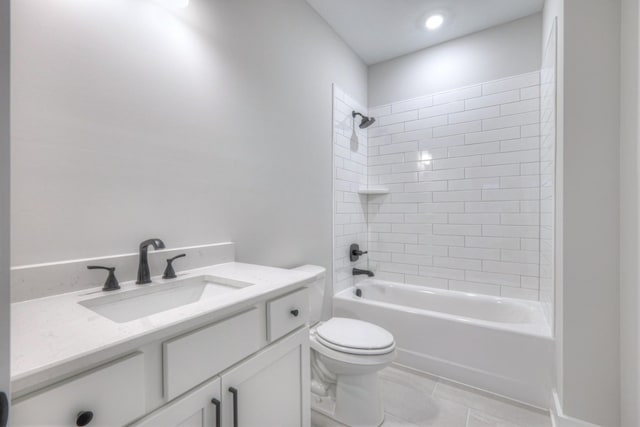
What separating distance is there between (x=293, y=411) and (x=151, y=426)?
23.8 inches

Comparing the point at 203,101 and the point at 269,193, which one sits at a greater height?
the point at 203,101

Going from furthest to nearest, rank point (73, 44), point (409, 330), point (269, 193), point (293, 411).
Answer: point (409, 330), point (269, 193), point (293, 411), point (73, 44)

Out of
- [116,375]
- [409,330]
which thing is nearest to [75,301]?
[116,375]

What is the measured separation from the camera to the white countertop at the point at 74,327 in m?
0.49

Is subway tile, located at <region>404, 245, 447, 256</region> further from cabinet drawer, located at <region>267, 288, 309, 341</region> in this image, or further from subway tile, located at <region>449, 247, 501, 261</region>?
cabinet drawer, located at <region>267, 288, 309, 341</region>

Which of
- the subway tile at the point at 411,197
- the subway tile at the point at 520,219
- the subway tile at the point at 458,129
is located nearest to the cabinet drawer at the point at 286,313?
the subway tile at the point at 411,197

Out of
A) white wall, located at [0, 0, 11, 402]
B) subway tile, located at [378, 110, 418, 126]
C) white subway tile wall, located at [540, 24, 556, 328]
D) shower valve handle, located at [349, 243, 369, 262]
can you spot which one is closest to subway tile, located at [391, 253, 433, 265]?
shower valve handle, located at [349, 243, 369, 262]

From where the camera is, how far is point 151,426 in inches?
25.4

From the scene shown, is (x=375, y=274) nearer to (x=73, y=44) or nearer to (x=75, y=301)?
A: (x=75, y=301)

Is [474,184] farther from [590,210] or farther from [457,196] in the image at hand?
[590,210]

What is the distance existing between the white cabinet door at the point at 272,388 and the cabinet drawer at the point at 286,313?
4cm

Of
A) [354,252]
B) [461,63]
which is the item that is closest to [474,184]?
[461,63]

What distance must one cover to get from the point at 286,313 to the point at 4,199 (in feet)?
2.84

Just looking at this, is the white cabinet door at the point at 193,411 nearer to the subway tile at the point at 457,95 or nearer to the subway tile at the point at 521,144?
the subway tile at the point at 521,144
